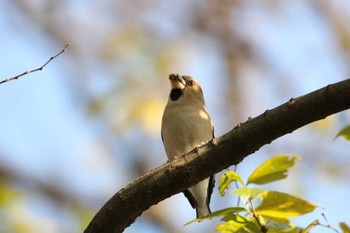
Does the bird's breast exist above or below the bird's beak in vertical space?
below

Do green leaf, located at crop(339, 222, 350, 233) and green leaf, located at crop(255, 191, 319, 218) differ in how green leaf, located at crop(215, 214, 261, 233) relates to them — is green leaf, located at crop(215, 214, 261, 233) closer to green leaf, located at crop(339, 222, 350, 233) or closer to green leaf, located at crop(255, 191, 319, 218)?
green leaf, located at crop(255, 191, 319, 218)

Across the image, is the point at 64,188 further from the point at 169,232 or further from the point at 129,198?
the point at 129,198

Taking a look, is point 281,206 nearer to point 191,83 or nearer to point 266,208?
point 266,208

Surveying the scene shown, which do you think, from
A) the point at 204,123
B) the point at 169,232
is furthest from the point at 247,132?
the point at 169,232

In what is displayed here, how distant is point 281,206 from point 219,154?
0.64 metres

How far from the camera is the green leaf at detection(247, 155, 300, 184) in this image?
2.06 m

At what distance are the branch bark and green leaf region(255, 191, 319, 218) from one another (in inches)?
19.5

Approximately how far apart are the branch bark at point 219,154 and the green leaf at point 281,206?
495 mm

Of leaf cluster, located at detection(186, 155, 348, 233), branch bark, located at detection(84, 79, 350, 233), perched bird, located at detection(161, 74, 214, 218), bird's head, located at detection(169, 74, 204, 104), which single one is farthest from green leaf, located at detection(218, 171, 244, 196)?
bird's head, located at detection(169, 74, 204, 104)

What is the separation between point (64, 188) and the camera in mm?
9180

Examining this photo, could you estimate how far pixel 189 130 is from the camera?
5395 mm

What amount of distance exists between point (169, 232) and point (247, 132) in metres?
6.65

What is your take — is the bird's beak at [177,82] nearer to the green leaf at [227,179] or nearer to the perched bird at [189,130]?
the perched bird at [189,130]

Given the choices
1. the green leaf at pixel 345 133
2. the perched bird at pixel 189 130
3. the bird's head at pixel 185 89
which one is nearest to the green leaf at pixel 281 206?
the green leaf at pixel 345 133
